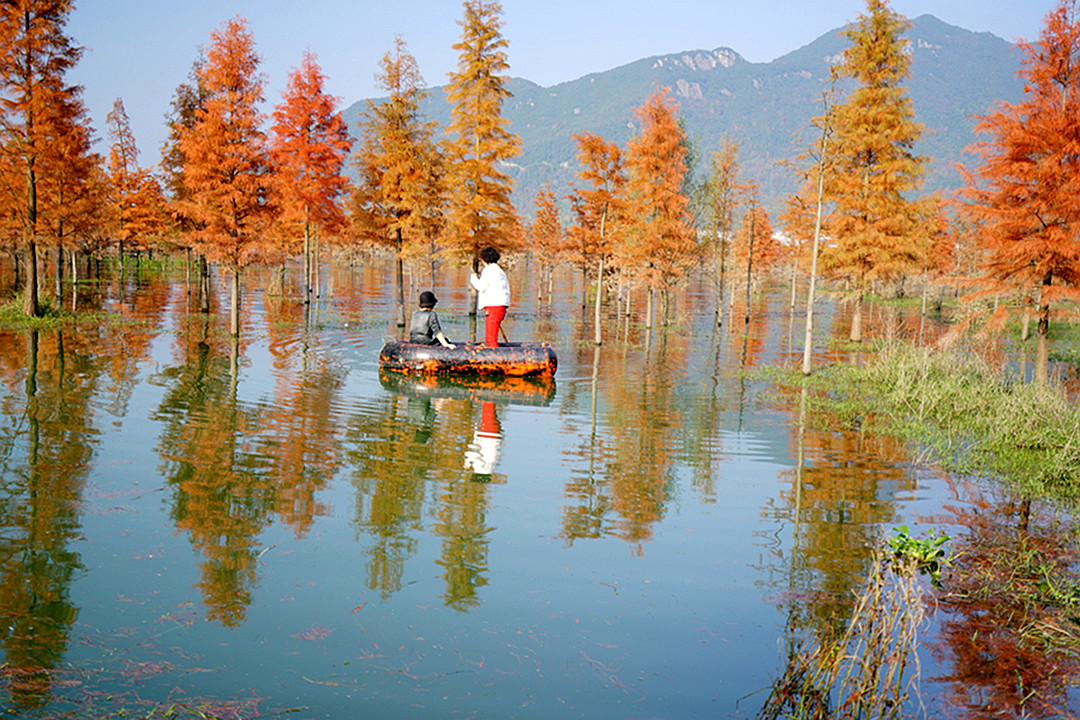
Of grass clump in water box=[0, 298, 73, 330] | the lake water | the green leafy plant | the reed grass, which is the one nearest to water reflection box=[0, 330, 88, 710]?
the lake water

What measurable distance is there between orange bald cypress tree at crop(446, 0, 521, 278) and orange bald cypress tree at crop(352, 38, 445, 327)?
142 cm

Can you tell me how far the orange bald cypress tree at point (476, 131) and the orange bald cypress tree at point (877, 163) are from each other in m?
14.5

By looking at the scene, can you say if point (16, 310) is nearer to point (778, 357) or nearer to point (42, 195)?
point (42, 195)

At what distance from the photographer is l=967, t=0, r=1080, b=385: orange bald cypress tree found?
16625 mm

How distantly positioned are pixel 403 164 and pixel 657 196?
1222 centimetres

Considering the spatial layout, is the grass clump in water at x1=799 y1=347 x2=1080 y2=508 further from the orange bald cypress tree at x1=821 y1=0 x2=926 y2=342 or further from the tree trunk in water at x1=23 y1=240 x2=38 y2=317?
the tree trunk in water at x1=23 y1=240 x2=38 y2=317

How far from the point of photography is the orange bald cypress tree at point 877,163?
95.4 ft

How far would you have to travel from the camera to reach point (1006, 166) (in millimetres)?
17078

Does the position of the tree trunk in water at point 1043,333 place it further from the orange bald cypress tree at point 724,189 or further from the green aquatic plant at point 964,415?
the orange bald cypress tree at point 724,189

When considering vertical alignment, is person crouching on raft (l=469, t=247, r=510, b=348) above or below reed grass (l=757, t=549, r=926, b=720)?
above

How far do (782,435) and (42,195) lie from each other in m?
31.5

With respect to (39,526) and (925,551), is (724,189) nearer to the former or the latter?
(925,551)

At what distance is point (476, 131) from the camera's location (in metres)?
34.4

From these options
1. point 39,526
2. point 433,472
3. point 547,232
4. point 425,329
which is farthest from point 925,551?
point 547,232
